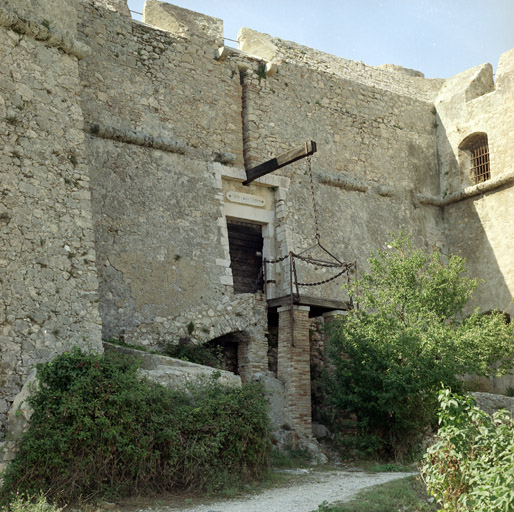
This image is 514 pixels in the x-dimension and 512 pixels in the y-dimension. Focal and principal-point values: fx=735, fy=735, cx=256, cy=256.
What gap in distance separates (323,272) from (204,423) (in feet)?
25.0

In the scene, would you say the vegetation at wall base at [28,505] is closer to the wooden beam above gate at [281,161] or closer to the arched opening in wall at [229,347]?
the arched opening in wall at [229,347]

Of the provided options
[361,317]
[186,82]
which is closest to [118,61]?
[186,82]

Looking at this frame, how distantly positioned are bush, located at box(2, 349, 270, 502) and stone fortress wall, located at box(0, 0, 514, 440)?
135 cm

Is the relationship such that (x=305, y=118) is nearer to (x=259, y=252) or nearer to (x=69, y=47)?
(x=259, y=252)

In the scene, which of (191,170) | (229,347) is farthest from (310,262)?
(191,170)

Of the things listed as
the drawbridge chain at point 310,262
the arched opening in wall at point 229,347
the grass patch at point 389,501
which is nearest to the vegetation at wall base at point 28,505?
the grass patch at point 389,501


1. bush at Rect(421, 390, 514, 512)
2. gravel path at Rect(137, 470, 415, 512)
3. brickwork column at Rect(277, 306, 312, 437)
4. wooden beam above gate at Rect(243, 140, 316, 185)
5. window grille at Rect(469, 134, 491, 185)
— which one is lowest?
gravel path at Rect(137, 470, 415, 512)

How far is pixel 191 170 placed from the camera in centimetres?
1496

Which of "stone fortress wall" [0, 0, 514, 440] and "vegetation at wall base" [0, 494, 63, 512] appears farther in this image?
"stone fortress wall" [0, 0, 514, 440]

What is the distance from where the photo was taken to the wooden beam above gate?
13.8 metres

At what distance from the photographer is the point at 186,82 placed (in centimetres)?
1555

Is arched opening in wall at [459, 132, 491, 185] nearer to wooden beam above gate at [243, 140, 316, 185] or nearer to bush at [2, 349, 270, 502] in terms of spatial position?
wooden beam above gate at [243, 140, 316, 185]

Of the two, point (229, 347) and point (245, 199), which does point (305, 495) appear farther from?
point (245, 199)

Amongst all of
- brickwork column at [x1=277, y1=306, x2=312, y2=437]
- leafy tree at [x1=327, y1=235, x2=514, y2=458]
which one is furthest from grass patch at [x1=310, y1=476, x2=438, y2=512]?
brickwork column at [x1=277, y1=306, x2=312, y2=437]
